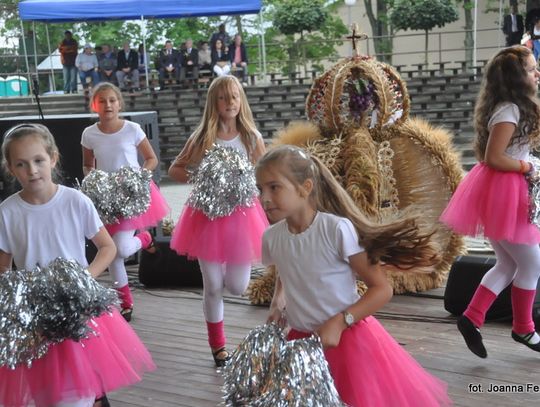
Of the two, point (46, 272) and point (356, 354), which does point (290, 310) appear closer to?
point (356, 354)

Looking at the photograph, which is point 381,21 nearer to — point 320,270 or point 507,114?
point 507,114

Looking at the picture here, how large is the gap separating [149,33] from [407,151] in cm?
2380

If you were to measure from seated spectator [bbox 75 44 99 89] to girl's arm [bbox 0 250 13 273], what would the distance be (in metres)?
19.3

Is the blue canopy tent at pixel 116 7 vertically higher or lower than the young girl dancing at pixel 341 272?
higher

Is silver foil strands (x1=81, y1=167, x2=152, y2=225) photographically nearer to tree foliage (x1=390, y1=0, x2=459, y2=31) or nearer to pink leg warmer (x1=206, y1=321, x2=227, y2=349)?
pink leg warmer (x1=206, y1=321, x2=227, y2=349)

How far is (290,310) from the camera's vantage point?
311 cm

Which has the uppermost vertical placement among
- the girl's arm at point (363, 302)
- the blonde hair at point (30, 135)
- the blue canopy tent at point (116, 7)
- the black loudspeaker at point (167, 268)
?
the blue canopy tent at point (116, 7)

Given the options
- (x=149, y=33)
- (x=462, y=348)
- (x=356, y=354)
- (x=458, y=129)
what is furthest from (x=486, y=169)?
(x=149, y=33)

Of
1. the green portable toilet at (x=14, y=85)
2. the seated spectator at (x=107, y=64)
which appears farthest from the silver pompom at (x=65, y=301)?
the green portable toilet at (x=14, y=85)

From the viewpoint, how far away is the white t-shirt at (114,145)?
620 cm

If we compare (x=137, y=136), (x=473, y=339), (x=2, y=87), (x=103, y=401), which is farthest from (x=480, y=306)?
(x=2, y=87)

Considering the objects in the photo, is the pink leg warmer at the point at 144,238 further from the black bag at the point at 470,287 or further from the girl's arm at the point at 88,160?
the black bag at the point at 470,287

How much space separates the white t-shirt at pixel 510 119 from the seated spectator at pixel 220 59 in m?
16.5

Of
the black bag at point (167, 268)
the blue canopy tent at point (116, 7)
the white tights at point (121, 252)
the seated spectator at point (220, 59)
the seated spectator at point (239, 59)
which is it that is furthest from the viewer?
the seated spectator at point (239, 59)
